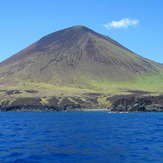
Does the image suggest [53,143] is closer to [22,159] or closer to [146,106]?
[22,159]

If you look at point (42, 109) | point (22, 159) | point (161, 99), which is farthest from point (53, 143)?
point (42, 109)

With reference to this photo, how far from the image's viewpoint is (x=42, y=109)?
197 m

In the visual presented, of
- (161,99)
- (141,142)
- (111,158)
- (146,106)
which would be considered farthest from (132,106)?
(111,158)

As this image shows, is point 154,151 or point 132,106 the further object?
point 132,106

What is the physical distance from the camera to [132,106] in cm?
14800

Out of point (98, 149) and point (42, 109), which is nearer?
point (98, 149)

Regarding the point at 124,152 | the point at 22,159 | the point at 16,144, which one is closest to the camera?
the point at 22,159

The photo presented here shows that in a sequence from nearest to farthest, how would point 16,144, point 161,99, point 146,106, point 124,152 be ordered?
1. point 124,152
2. point 16,144
3. point 146,106
4. point 161,99

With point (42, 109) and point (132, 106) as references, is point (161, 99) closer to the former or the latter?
point (132, 106)

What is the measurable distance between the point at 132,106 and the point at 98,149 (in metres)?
117

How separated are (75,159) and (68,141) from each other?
11.4 m

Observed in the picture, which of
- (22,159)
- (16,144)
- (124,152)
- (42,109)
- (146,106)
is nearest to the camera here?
(22,159)

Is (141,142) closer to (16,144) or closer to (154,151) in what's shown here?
(154,151)

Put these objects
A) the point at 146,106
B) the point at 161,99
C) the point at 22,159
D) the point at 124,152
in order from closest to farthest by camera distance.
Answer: the point at 22,159, the point at 124,152, the point at 146,106, the point at 161,99
